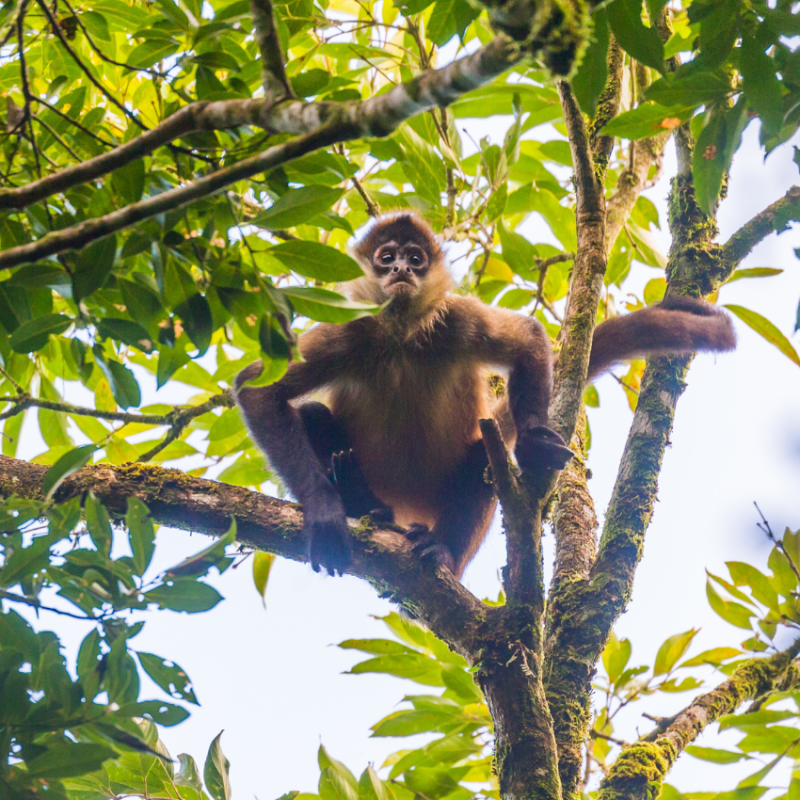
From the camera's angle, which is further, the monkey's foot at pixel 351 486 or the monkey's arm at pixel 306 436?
the monkey's foot at pixel 351 486

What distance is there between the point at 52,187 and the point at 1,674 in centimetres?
112

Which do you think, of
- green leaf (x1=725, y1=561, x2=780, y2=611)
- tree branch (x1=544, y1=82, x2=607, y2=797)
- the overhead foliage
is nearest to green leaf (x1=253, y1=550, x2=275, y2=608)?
the overhead foliage

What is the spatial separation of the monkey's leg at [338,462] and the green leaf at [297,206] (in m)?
2.70

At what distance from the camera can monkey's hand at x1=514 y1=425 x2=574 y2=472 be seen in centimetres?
342

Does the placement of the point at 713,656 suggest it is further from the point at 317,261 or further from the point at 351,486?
the point at 317,261

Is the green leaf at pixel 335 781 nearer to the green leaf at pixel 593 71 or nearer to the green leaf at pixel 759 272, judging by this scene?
the green leaf at pixel 593 71

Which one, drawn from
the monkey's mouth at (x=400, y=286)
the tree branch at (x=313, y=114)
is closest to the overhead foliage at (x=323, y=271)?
the tree branch at (x=313, y=114)

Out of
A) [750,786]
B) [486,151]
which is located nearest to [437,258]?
[486,151]

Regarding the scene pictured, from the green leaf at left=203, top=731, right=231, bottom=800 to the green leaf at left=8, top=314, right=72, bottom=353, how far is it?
1.53 m

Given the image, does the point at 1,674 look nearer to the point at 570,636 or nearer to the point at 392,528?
the point at 392,528

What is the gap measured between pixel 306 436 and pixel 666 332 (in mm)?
2171

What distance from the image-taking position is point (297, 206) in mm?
2047

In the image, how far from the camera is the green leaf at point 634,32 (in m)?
2.37

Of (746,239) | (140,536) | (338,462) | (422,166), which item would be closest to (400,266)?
(422,166)
